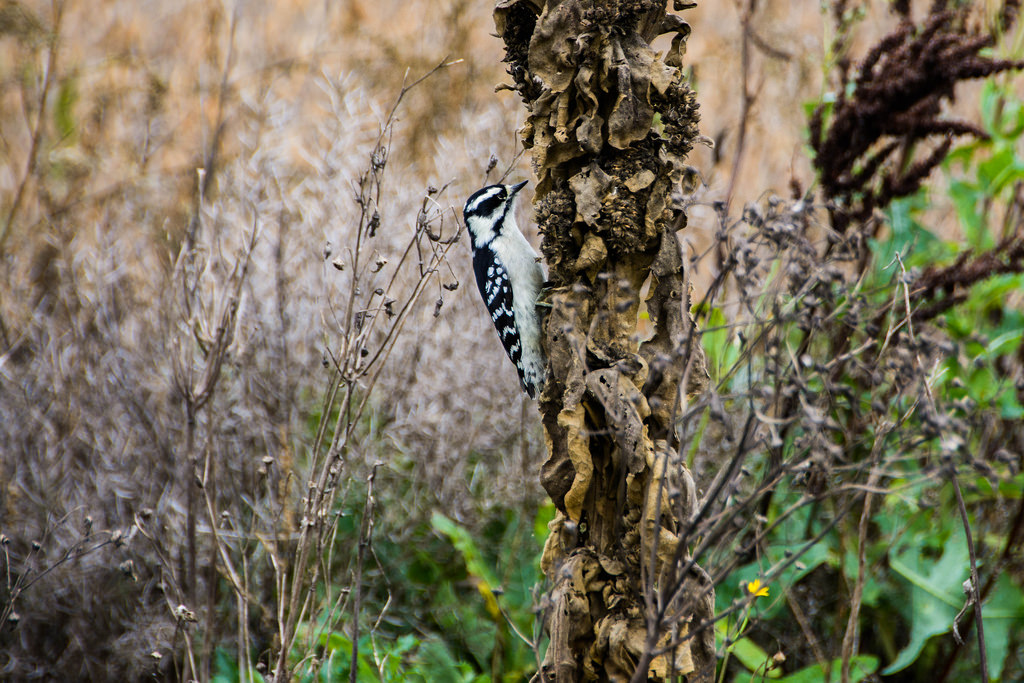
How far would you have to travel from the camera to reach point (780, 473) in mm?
1679

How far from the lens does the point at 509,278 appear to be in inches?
142

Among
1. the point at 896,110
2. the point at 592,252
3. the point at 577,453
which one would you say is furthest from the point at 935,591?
the point at 592,252

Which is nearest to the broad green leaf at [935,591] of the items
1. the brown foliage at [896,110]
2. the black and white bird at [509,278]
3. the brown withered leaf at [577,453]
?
the brown foliage at [896,110]

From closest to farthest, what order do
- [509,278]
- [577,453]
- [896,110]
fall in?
[577,453] < [896,110] < [509,278]

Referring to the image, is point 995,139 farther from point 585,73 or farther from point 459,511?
point 459,511

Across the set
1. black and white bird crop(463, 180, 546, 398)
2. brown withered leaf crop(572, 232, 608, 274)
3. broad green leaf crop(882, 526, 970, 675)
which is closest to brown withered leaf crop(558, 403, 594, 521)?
brown withered leaf crop(572, 232, 608, 274)

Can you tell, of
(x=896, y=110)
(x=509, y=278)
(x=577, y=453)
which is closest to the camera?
(x=577, y=453)

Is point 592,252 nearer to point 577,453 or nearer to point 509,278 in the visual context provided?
point 577,453

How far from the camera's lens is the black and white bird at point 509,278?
3432mm

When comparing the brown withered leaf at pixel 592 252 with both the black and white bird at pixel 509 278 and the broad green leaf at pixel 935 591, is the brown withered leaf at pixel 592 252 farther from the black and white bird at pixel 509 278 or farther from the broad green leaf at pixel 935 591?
the broad green leaf at pixel 935 591

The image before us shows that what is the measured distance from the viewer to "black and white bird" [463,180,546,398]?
135 inches

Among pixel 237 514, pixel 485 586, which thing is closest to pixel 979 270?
pixel 485 586

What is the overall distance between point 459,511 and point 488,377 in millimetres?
755

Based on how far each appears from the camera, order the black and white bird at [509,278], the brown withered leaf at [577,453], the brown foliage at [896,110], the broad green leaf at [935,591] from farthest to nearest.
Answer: the black and white bird at [509,278]
the broad green leaf at [935,591]
the brown foliage at [896,110]
the brown withered leaf at [577,453]
